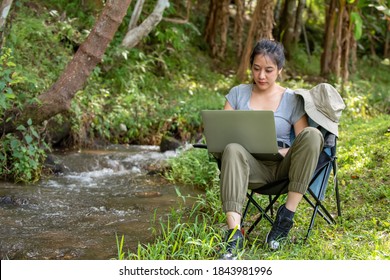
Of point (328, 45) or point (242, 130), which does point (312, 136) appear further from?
point (328, 45)

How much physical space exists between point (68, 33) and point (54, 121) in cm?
224

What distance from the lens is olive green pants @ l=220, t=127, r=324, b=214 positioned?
3822mm

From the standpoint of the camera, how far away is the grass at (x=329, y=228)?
12.1 ft

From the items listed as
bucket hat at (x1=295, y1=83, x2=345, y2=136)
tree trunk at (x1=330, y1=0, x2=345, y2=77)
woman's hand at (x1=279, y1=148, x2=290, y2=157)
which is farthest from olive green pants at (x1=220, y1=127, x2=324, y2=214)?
tree trunk at (x1=330, y1=0, x2=345, y2=77)

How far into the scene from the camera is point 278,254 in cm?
375

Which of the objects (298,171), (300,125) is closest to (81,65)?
(300,125)

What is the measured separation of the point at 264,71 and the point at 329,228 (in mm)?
1230

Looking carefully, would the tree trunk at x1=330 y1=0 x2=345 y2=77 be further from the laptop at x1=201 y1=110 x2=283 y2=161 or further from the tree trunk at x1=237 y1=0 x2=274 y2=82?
the laptop at x1=201 y1=110 x2=283 y2=161

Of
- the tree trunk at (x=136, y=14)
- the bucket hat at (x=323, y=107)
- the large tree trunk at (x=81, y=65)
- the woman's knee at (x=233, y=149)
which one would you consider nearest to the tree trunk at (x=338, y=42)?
the tree trunk at (x=136, y=14)

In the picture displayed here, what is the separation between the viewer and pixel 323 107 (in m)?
4.12

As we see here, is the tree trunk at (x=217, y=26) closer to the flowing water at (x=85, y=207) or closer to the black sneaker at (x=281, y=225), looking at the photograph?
the flowing water at (x=85, y=207)

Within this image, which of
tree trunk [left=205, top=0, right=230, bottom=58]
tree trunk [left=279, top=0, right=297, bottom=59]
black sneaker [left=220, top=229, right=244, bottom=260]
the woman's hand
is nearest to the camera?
black sneaker [left=220, top=229, right=244, bottom=260]

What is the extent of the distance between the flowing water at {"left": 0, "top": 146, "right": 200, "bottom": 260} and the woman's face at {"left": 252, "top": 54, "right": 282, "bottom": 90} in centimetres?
137

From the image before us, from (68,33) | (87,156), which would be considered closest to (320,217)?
(87,156)
